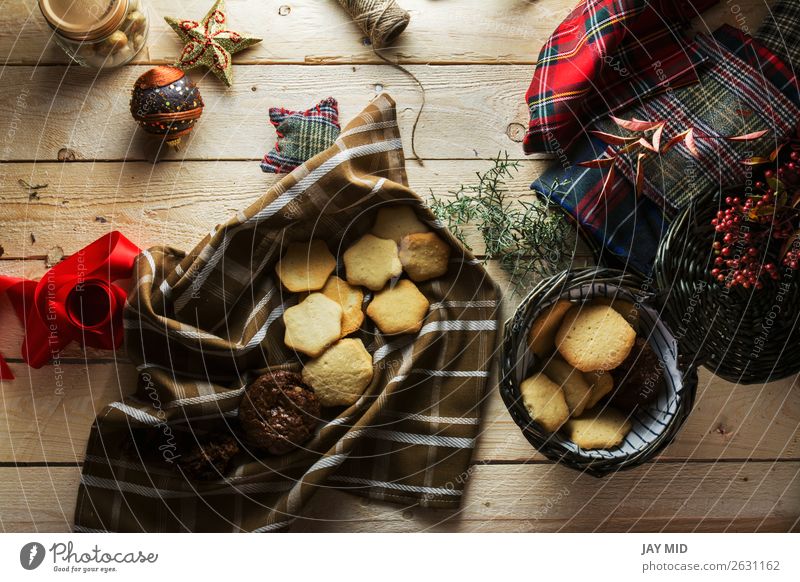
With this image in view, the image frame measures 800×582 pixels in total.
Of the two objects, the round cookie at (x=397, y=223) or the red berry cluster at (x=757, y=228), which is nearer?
the red berry cluster at (x=757, y=228)

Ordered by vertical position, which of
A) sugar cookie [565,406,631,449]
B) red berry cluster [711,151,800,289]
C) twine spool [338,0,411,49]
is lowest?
sugar cookie [565,406,631,449]

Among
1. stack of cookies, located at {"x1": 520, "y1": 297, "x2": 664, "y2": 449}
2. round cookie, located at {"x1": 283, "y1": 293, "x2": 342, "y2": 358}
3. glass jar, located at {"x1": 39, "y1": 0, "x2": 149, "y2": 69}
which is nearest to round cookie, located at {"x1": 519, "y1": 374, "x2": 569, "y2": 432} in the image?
stack of cookies, located at {"x1": 520, "y1": 297, "x2": 664, "y2": 449}

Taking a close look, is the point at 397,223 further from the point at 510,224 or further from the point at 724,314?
the point at 724,314

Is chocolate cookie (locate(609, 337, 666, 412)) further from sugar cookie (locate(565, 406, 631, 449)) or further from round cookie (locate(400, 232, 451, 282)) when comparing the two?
round cookie (locate(400, 232, 451, 282))

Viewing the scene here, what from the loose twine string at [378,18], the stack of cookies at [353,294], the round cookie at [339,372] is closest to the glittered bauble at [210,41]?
the loose twine string at [378,18]

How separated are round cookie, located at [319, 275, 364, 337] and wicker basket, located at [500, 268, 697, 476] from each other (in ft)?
0.55

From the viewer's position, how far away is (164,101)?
0.69m

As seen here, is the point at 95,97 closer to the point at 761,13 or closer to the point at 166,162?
the point at 166,162

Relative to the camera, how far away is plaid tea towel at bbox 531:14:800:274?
0.70 metres

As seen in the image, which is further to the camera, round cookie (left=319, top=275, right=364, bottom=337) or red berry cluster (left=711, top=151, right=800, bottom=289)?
round cookie (left=319, top=275, right=364, bottom=337)

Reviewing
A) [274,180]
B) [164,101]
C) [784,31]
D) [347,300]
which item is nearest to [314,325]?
[347,300]

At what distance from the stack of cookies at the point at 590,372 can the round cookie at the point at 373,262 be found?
0.55 ft

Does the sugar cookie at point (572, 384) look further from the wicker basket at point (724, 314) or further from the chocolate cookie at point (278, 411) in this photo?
the chocolate cookie at point (278, 411)

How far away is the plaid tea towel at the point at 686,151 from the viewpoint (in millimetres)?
697
